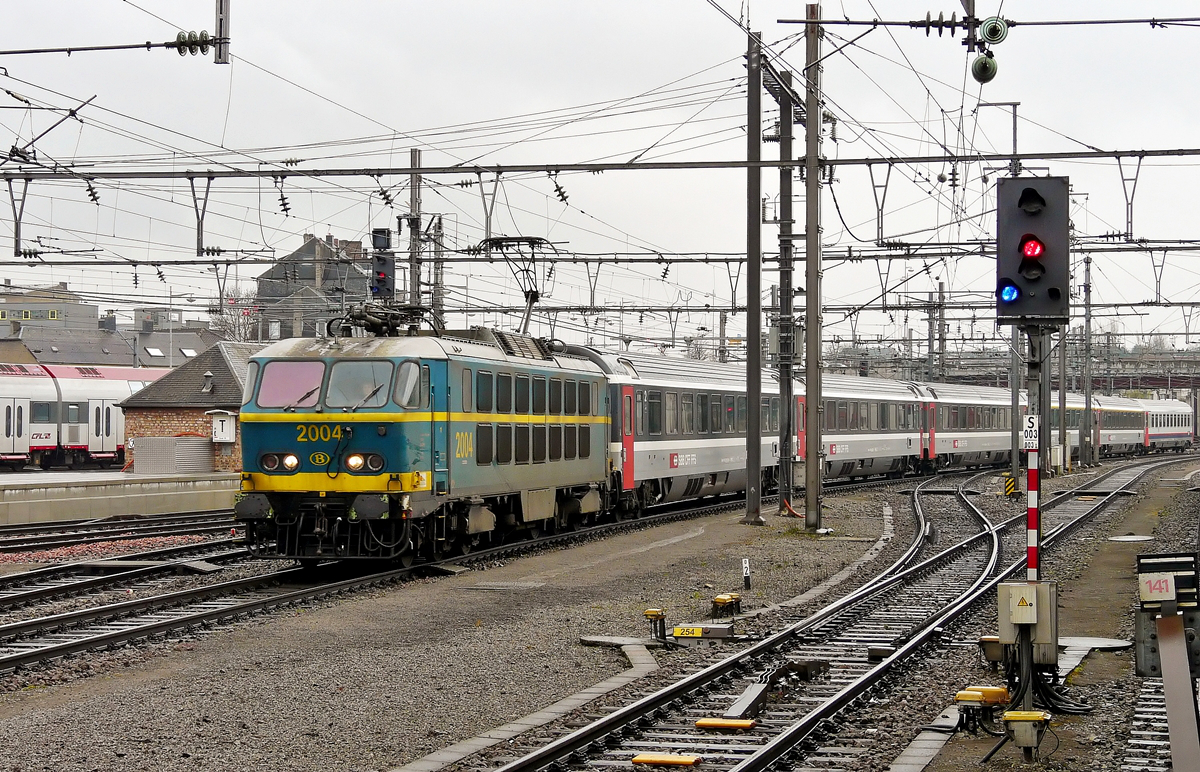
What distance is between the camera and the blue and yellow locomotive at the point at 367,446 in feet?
54.5

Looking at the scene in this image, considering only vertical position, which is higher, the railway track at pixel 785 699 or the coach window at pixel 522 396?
the coach window at pixel 522 396

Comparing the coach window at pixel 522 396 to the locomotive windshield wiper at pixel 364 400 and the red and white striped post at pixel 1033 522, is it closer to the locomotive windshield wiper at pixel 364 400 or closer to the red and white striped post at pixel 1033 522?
the locomotive windshield wiper at pixel 364 400

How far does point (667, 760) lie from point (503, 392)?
469 inches

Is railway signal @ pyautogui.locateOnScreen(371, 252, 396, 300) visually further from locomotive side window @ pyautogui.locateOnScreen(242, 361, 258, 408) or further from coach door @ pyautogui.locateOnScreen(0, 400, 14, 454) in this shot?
coach door @ pyautogui.locateOnScreen(0, 400, 14, 454)

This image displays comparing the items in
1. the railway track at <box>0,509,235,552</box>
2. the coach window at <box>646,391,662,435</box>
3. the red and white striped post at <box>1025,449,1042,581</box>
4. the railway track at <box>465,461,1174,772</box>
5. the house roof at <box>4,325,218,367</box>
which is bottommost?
the railway track at <box>465,461,1174,772</box>

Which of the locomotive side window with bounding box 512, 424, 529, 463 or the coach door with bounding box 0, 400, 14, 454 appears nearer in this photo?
the locomotive side window with bounding box 512, 424, 529, 463

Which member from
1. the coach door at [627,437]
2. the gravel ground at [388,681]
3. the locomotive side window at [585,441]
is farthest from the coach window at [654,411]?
the gravel ground at [388,681]

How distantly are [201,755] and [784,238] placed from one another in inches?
753

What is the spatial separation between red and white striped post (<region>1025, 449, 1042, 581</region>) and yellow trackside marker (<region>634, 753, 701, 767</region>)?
2657 millimetres

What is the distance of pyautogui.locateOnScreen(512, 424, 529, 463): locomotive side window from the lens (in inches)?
791

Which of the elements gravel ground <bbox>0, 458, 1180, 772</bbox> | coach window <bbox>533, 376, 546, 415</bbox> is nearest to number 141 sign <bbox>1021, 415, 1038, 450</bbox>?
gravel ground <bbox>0, 458, 1180, 772</bbox>

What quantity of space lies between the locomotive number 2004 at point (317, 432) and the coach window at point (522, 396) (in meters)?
3.82

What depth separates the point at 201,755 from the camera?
26.8ft

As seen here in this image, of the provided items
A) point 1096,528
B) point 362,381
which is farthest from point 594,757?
point 1096,528
